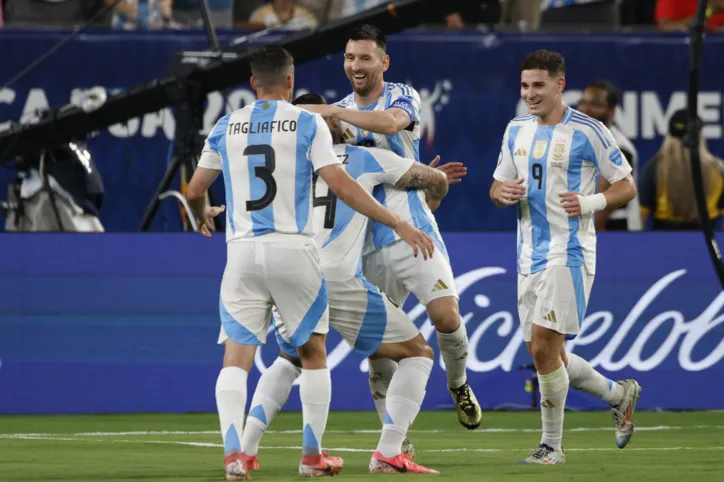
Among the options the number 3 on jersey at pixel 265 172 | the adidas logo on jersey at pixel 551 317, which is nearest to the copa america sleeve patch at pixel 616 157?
the adidas logo on jersey at pixel 551 317

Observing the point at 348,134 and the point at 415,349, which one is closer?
the point at 415,349

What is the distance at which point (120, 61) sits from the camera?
43.4 ft

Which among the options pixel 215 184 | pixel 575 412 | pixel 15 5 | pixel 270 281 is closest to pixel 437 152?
pixel 215 184

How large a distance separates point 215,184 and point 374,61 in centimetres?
512

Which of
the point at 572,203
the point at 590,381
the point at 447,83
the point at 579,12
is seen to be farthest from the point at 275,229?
the point at 579,12

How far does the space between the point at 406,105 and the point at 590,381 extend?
1929 mm

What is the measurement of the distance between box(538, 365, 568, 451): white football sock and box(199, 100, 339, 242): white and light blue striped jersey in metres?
1.88

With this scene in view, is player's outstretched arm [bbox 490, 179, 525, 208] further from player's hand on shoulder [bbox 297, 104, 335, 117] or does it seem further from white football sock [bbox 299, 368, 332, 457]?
white football sock [bbox 299, 368, 332, 457]

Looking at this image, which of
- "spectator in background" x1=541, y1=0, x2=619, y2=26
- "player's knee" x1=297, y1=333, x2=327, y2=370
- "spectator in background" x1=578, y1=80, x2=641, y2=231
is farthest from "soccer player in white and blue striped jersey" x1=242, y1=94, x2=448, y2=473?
"spectator in background" x1=541, y1=0, x2=619, y2=26

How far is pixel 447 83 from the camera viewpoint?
13.3 m

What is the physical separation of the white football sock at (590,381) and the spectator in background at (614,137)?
8.06 ft

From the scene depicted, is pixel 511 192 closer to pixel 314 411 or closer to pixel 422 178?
pixel 422 178

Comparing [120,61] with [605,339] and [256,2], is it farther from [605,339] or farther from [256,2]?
[605,339]

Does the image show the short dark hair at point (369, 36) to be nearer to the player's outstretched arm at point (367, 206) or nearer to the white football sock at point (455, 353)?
the player's outstretched arm at point (367, 206)
